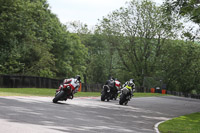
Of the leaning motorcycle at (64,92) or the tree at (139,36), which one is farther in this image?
the tree at (139,36)

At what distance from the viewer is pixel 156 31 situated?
61.9 metres

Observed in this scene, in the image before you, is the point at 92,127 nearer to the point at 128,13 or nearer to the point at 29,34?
the point at 29,34

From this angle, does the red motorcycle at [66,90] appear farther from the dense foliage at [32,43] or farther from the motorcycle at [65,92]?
the dense foliage at [32,43]

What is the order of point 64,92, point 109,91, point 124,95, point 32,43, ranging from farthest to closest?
1. point 32,43
2. point 109,91
3. point 124,95
4. point 64,92

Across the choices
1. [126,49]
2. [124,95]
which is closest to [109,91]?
[124,95]

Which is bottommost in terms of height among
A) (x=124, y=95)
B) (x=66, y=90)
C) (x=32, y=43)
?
(x=124, y=95)

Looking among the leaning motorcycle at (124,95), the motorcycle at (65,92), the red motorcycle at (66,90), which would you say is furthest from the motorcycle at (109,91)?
the motorcycle at (65,92)

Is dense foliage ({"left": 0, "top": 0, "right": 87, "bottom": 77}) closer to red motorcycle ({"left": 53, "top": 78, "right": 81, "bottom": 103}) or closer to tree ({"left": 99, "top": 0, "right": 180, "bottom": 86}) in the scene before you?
tree ({"left": 99, "top": 0, "right": 180, "bottom": 86})

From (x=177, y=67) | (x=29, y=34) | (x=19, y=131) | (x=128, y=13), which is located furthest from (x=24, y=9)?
(x=19, y=131)

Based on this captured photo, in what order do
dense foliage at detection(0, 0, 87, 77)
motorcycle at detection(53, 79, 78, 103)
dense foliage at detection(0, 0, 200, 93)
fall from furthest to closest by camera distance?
dense foliage at detection(0, 0, 200, 93)
dense foliage at detection(0, 0, 87, 77)
motorcycle at detection(53, 79, 78, 103)

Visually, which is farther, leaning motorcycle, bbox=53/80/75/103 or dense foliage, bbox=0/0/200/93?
dense foliage, bbox=0/0/200/93

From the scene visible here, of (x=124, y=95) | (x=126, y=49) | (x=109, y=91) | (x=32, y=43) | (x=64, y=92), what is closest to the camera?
(x=64, y=92)

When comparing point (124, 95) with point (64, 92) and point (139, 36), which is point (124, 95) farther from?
point (139, 36)

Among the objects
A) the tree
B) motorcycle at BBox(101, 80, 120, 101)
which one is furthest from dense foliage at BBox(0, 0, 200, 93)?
motorcycle at BBox(101, 80, 120, 101)
